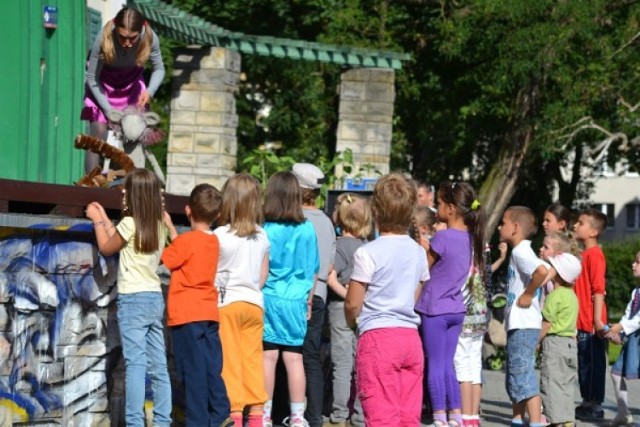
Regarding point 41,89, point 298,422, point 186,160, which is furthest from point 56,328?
point 186,160

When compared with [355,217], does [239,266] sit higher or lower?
lower

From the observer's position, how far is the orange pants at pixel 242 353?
31.1 ft

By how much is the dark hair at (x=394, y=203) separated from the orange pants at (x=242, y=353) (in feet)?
4.40

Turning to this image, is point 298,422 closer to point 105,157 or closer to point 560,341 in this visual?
point 105,157

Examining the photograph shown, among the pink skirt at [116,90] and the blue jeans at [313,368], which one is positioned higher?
the pink skirt at [116,90]

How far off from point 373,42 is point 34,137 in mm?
14702

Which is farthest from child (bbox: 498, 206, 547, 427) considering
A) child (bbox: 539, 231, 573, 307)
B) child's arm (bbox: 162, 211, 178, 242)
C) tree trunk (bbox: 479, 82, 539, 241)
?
tree trunk (bbox: 479, 82, 539, 241)

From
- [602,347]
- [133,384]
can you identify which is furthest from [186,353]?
[602,347]

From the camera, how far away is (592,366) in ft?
43.1

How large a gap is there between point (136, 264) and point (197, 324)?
1.76 feet

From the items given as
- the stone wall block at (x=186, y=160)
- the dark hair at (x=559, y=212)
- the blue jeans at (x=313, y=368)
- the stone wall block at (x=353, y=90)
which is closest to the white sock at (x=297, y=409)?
the blue jeans at (x=313, y=368)

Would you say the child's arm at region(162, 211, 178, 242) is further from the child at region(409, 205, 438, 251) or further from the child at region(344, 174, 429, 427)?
the child at region(409, 205, 438, 251)

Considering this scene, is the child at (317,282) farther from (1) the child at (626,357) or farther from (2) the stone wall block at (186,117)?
(2) the stone wall block at (186,117)

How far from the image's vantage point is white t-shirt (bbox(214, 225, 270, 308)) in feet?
30.8
